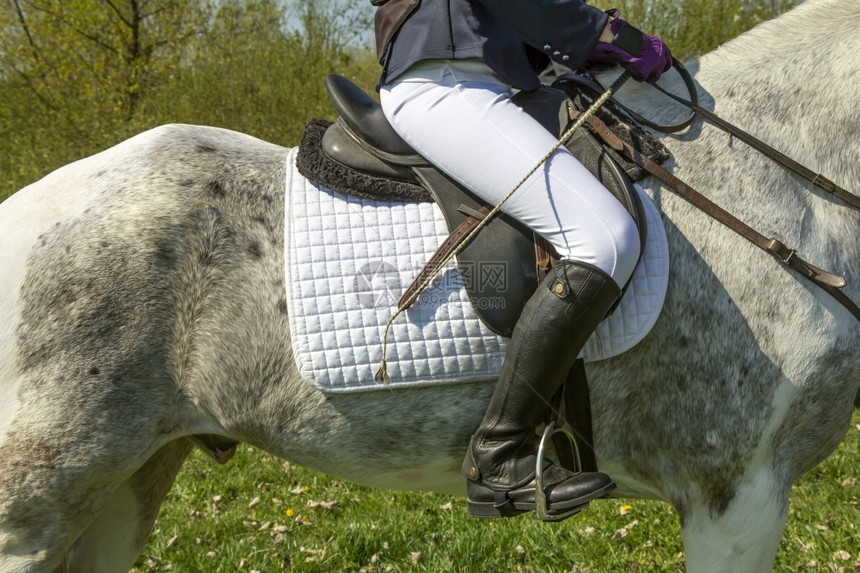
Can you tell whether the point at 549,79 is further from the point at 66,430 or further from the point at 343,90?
the point at 66,430

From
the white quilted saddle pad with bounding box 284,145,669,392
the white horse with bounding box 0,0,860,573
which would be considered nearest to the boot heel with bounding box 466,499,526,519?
the white horse with bounding box 0,0,860,573

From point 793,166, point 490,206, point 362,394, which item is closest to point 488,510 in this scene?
point 362,394

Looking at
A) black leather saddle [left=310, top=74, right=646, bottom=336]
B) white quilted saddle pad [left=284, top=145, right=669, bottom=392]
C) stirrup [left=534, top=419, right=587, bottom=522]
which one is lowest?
stirrup [left=534, top=419, right=587, bottom=522]

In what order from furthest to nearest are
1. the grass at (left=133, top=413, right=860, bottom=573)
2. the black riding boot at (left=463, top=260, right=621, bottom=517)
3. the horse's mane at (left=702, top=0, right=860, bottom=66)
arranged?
the grass at (left=133, top=413, right=860, bottom=573)
the horse's mane at (left=702, top=0, right=860, bottom=66)
the black riding boot at (left=463, top=260, right=621, bottom=517)

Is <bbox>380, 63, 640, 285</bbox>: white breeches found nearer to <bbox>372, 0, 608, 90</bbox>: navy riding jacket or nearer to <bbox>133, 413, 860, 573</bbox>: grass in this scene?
<bbox>372, 0, 608, 90</bbox>: navy riding jacket

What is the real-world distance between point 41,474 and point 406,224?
129cm

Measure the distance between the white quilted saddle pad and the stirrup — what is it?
0.24 meters

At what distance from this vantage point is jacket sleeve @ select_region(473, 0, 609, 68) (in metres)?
2.49

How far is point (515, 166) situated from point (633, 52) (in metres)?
0.55

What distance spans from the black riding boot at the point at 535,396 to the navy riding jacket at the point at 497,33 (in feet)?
2.10

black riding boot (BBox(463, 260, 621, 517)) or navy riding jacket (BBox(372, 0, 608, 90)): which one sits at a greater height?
navy riding jacket (BBox(372, 0, 608, 90))

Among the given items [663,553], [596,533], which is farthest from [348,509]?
[663,553]

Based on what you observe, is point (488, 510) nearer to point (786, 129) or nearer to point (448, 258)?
point (448, 258)

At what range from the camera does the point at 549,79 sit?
288 centimetres
